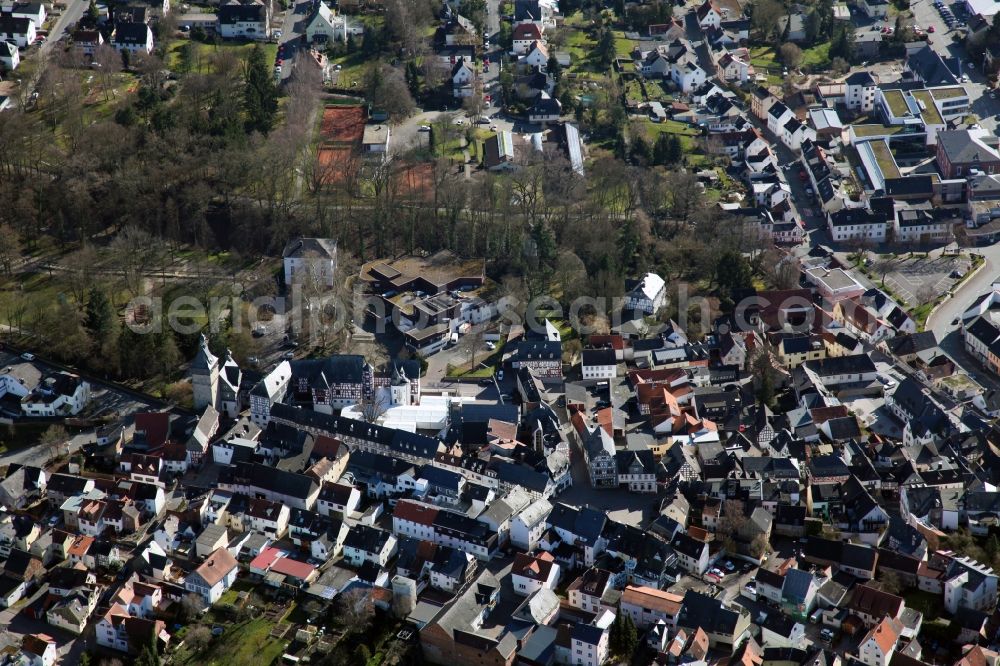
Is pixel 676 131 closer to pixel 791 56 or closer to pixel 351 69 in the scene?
pixel 791 56

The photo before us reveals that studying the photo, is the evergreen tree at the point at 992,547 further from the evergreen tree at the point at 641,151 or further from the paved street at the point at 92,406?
the evergreen tree at the point at 641,151

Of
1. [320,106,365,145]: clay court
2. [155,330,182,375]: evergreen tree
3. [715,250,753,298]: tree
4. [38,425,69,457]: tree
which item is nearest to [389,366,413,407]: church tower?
[155,330,182,375]: evergreen tree

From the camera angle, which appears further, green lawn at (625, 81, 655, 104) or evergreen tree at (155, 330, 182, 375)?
green lawn at (625, 81, 655, 104)

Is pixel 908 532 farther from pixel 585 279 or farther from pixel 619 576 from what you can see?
pixel 585 279

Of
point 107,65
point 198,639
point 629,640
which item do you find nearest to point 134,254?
point 107,65

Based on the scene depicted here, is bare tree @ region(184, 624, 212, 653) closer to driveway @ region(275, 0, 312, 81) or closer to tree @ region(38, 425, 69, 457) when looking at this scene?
tree @ region(38, 425, 69, 457)

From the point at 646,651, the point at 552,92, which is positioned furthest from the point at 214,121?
the point at 646,651
